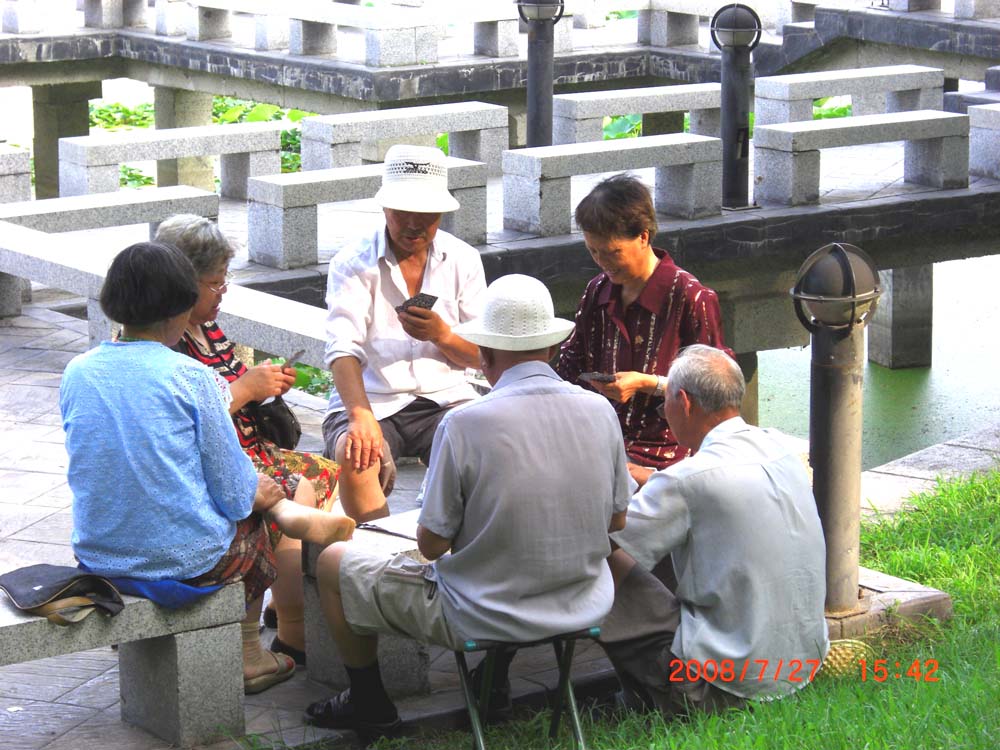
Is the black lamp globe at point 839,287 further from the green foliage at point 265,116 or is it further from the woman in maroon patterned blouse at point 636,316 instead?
the green foliage at point 265,116

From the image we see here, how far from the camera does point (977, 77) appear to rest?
1543cm

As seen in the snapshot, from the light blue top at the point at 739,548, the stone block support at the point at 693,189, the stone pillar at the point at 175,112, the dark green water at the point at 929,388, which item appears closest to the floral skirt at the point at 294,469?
the light blue top at the point at 739,548

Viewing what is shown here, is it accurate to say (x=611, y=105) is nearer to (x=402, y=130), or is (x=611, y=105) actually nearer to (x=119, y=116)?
(x=402, y=130)

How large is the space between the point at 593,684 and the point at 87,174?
650cm

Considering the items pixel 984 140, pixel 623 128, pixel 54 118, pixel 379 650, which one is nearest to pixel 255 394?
pixel 379 650

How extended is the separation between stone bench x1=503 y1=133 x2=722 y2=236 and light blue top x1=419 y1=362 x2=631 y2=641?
6.36 meters

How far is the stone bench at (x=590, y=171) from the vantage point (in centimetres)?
1073

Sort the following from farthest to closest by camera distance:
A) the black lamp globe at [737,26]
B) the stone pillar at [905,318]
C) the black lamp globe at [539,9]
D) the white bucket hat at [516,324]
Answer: the stone pillar at [905,318] → the black lamp globe at [539,9] → the black lamp globe at [737,26] → the white bucket hat at [516,324]

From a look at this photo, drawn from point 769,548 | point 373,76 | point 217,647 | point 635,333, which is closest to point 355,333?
point 635,333

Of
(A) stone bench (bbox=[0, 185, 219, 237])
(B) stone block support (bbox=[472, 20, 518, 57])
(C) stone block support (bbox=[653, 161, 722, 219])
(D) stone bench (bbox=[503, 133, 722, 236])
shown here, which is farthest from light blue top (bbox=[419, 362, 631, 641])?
(B) stone block support (bbox=[472, 20, 518, 57])

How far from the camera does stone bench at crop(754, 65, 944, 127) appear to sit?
12.5 meters

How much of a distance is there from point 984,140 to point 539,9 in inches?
138

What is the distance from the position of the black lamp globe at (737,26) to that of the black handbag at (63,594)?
8114 millimetres

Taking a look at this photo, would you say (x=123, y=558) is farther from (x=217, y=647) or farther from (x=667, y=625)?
(x=667, y=625)
